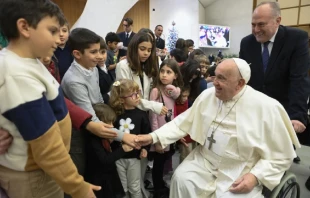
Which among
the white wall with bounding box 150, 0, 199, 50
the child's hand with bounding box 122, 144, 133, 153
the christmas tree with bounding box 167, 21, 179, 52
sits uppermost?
the white wall with bounding box 150, 0, 199, 50

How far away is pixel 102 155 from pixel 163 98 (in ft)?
3.07

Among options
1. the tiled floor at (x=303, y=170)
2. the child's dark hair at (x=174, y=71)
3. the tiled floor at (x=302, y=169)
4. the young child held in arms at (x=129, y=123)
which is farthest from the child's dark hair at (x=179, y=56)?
the tiled floor at (x=303, y=170)

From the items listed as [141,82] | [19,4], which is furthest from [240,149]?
[19,4]

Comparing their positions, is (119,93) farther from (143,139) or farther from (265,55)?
(265,55)

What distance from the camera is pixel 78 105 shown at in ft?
5.72

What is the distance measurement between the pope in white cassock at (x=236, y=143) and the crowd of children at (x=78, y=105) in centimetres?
34

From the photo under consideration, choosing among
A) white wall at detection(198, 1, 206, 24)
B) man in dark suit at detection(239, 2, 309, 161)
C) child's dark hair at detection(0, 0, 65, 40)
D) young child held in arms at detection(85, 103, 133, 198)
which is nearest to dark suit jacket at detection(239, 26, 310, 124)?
man in dark suit at detection(239, 2, 309, 161)

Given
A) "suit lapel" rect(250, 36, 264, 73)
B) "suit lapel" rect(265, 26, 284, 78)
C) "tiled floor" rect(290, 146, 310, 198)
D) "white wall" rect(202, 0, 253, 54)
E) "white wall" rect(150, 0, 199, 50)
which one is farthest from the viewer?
"white wall" rect(150, 0, 199, 50)

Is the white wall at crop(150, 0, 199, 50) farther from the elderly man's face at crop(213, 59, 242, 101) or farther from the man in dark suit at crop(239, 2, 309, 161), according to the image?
the elderly man's face at crop(213, 59, 242, 101)

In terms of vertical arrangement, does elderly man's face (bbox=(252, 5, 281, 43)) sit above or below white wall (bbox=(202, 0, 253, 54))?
below

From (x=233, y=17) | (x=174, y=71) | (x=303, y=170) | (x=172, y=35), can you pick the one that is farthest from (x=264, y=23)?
(x=233, y=17)

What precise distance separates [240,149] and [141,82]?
1154 mm

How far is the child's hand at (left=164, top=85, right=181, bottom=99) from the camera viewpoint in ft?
8.36

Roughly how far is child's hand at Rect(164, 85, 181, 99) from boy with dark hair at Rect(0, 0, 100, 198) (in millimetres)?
1625
